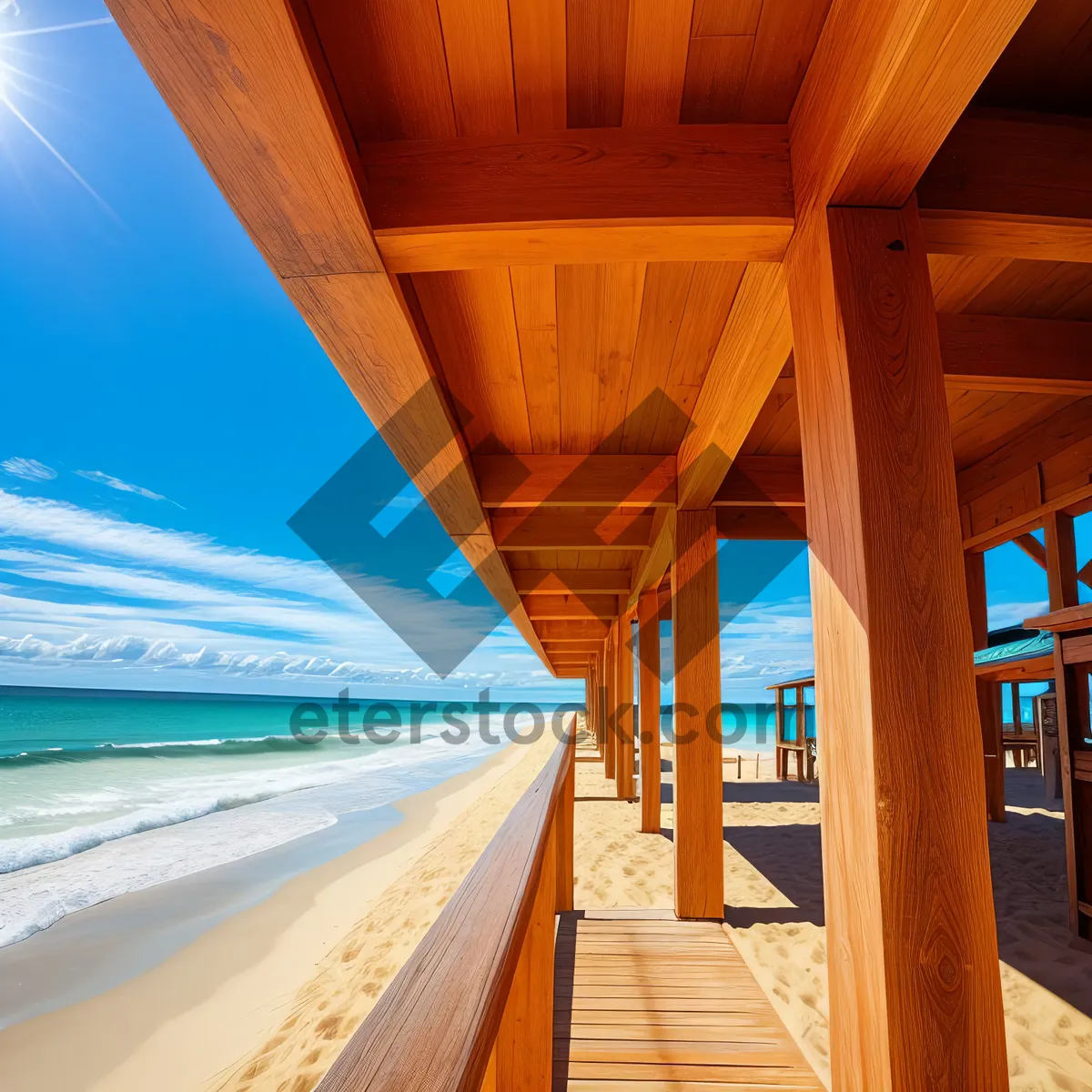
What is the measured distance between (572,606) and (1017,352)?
19.3 ft

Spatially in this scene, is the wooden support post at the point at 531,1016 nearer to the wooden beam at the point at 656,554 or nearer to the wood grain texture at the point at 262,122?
the wood grain texture at the point at 262,122

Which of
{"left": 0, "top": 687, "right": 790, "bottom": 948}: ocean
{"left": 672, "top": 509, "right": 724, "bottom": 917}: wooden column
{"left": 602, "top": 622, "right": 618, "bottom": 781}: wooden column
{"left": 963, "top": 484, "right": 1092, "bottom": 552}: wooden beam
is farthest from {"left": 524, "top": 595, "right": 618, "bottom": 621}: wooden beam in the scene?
{"left": 672, "top": 509, "right": 724, "bottom": 917}: wooden column

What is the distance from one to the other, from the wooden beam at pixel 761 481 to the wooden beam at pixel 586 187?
2.25 m

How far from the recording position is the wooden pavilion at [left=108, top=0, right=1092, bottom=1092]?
0.97 metres

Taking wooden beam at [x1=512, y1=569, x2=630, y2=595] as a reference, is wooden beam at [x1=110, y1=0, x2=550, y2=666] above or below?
below

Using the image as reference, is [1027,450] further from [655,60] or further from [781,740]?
[781,740]

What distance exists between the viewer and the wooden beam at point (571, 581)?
6.29 meters

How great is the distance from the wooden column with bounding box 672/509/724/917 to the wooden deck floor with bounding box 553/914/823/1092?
238 mm

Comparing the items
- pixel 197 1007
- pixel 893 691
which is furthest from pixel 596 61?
pixel 197 1007

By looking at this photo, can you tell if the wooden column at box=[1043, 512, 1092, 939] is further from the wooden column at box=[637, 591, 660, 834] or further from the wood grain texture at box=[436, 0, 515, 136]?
the wood grain texture at box=[436, 0, 515, 136]

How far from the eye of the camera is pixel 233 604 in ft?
201

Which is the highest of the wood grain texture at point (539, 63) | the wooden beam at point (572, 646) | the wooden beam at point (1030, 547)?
the wooden beam at point (1030, 547)

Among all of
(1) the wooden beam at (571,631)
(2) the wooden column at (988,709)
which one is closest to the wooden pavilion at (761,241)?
(2) the wooden column at (988,709)

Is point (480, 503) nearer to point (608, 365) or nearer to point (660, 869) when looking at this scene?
point (608, 365)
